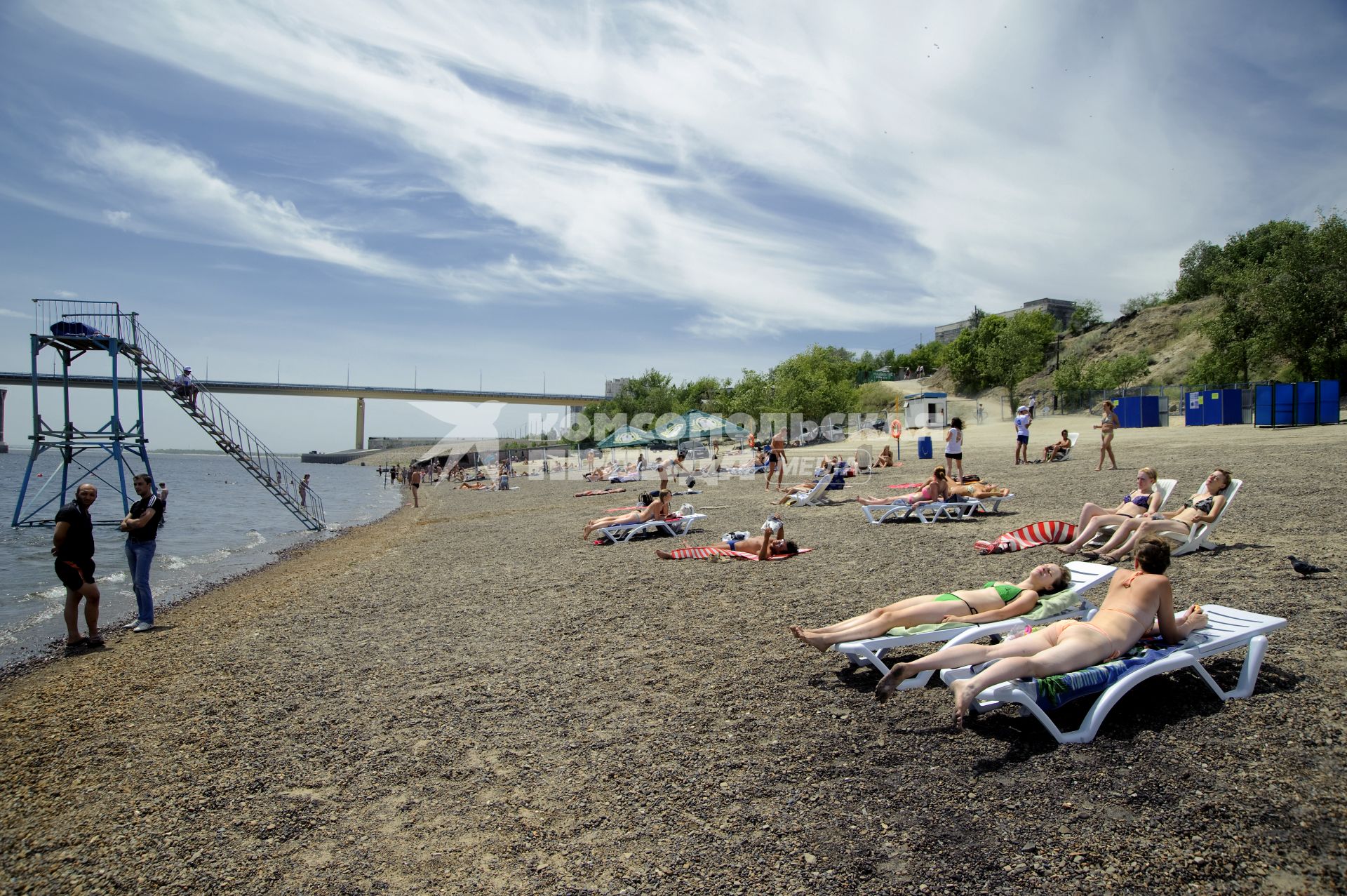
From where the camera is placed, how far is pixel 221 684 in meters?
5.62

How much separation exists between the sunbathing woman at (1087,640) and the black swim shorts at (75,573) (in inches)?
286

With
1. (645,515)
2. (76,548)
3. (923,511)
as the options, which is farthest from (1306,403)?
(76,548)

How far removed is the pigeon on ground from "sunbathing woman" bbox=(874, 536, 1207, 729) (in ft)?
8.48

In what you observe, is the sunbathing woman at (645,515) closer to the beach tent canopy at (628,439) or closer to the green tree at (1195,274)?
the beach tent canopy at (628,439)

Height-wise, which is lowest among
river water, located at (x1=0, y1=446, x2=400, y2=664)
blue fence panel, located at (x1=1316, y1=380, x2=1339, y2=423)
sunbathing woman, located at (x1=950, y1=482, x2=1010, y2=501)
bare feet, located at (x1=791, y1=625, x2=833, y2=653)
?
river water, located at (x1=0, y1=446, x2=400, y2=664)

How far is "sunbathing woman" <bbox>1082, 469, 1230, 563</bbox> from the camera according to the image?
22.7 feet

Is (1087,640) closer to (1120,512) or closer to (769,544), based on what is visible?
(1120,512)

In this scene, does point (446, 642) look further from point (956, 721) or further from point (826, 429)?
point (826, 429)

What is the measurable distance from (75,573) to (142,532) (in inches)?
25.9

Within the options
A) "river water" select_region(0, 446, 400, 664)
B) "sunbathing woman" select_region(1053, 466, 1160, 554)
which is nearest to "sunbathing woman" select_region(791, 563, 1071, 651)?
"sunbathing woman" select_region(1053, 466, 1160, 554)

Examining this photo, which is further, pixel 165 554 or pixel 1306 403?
pixel 1306 403

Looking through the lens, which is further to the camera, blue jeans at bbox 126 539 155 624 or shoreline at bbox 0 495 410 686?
blue jeans at bbox 126 539 155 624

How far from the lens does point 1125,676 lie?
3.67 meters

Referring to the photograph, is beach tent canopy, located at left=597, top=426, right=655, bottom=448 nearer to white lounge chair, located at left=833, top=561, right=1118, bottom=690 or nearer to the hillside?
the hillside
